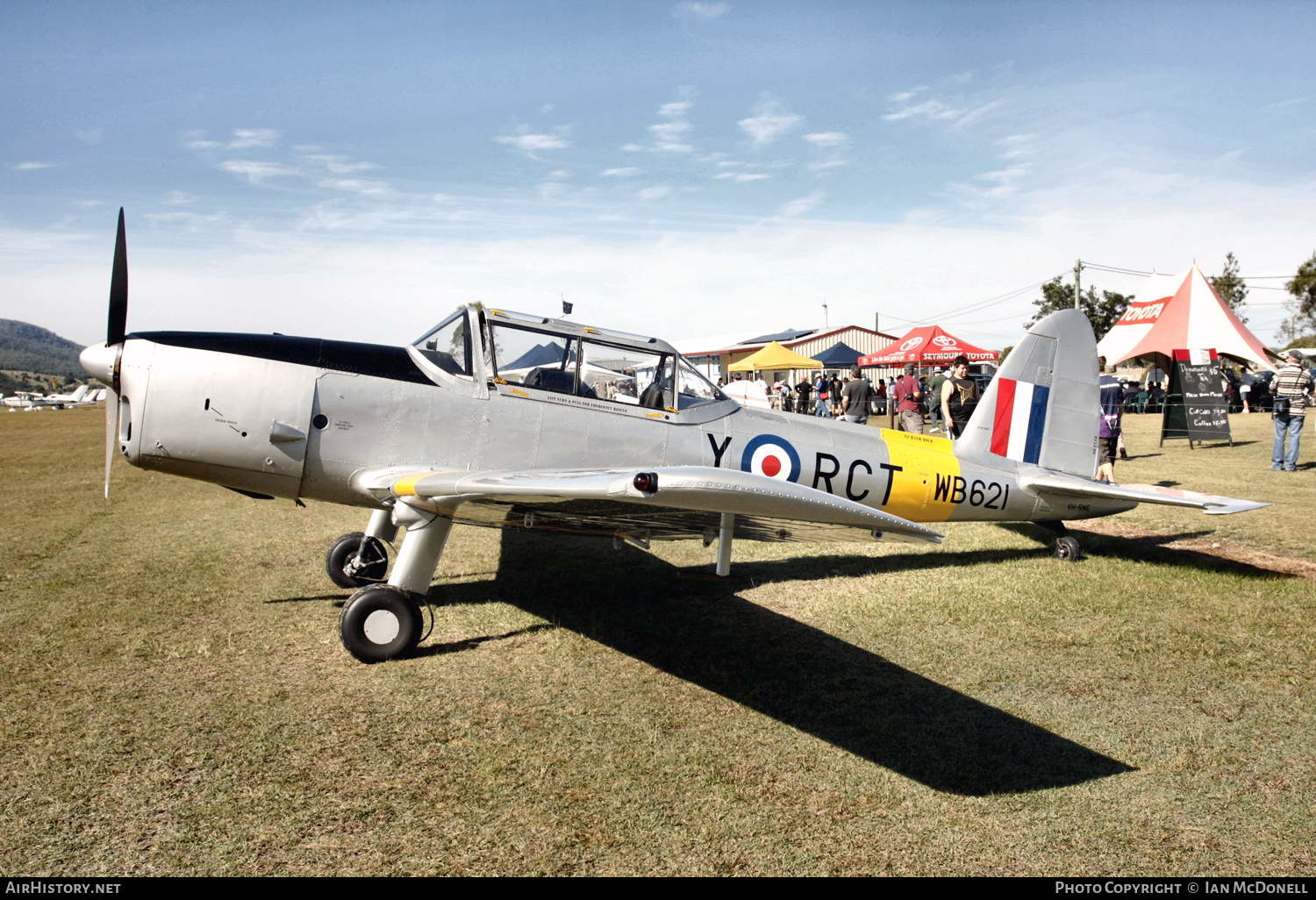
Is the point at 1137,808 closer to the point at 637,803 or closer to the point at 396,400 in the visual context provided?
the point at 637,803

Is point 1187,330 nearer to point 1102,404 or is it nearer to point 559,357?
point 1102,404

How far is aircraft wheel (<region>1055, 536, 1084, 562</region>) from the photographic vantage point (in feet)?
22.3

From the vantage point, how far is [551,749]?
3.46 metres

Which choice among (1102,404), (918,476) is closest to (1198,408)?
(1102,404)

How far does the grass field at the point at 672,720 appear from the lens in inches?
109

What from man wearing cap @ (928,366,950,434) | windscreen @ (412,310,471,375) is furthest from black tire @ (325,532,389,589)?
man wearing cap @ (928,366,950,434)

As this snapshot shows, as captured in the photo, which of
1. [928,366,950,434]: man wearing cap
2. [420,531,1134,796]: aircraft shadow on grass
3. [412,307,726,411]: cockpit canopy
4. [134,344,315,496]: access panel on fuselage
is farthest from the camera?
[928,366,950,434]: man wearing cap

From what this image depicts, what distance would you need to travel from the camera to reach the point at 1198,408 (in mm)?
15703

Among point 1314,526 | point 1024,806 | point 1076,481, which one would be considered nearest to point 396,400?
point 1024,806

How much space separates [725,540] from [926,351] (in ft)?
86.6

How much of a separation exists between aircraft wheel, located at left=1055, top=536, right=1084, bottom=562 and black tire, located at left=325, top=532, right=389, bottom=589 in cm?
592

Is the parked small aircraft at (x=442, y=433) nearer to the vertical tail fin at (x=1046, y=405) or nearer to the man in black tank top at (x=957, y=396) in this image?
the vertical tail fin at (x=1046, y=405)

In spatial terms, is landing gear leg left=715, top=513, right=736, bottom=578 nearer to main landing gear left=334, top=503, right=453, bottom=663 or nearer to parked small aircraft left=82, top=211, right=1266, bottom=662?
parked small aircraft left=82, top=211, right=1266, bottom=662

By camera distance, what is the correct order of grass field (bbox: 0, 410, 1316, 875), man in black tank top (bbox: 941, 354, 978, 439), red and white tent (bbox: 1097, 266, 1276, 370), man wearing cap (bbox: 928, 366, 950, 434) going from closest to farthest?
grass field (bbox: 0, 410, 1316, 875)
man in black tank top (bbox: 941, 354, 978, 439)
man wearing cap (bbox: 928, 366, 950, 434)
red and white tent (bbox: 1097, 266, 1276, 370)
